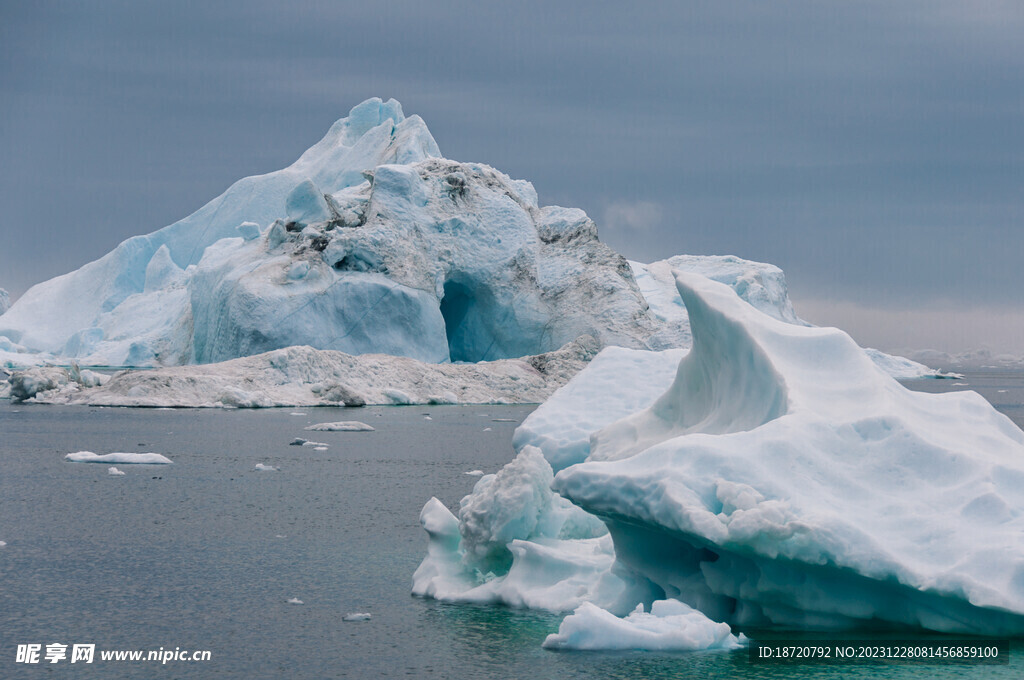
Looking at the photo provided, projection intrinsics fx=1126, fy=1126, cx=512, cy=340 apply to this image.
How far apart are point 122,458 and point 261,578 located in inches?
291

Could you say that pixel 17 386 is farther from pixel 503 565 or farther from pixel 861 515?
pixel 861 515

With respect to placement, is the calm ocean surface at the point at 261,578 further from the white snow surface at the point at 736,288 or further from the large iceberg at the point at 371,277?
the white snow surface at the point at 736,288

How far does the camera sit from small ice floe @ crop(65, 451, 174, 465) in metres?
14.5

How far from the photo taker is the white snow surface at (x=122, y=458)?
47.5 feet

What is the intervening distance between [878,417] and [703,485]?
1.25 meters

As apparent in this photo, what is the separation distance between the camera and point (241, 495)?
11938mm

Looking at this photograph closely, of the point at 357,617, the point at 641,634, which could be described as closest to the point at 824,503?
the point at 641,634

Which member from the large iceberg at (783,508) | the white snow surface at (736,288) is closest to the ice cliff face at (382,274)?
the white snow surface at (736,288)

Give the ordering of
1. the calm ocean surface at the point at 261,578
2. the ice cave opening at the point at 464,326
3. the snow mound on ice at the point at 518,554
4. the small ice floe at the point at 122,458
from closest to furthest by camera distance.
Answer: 1. the calm ocean surface at the point at 261,578
2. the snow mound on ice at the point at 518,554
3. the small ice floe at the point at 122,458
4. the ice cave opening at the point at 464,326

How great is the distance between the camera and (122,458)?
14.5 metres

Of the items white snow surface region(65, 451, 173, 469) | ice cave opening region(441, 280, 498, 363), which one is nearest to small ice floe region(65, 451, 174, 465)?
white snow surface region(65, 451, 173, 469)

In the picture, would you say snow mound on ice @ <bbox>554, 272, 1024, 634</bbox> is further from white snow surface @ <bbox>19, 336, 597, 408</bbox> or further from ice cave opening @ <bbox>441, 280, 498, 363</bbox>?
ice cave opening @ <bbox>441, 280, 498, 363</bbox>

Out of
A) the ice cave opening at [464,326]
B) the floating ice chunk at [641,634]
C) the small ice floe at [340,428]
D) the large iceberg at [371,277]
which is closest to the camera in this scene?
the floating ice chunk at [641,634]

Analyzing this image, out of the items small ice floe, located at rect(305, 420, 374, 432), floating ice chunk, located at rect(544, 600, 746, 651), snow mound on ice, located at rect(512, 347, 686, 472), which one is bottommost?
floating ice chunk, located at rect(544, 600, 746, 651)
